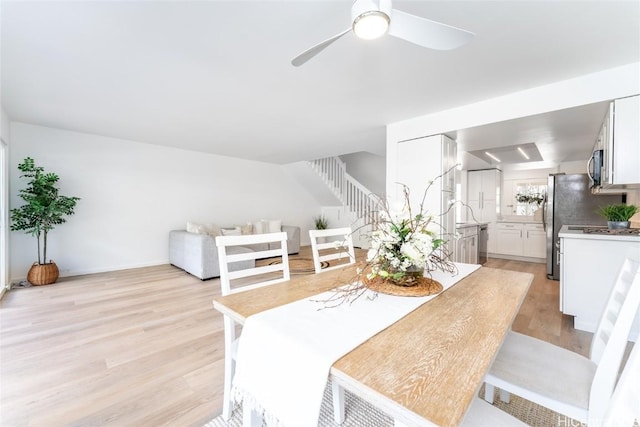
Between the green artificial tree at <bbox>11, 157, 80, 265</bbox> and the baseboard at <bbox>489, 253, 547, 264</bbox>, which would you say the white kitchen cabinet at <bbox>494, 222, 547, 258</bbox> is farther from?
the green artificial tree at <bbox>11, 157, 80, 265</bbox>

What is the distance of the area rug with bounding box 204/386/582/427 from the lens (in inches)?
56.7

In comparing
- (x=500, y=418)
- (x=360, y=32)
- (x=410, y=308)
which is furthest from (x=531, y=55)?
(x=500, y=418)

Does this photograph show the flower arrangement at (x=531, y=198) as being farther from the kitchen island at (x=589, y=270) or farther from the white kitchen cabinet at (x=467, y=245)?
the kitchen island at (x=589, y=270)

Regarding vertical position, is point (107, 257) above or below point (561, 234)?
below

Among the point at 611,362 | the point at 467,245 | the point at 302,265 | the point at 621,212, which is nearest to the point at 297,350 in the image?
the point at 611,362

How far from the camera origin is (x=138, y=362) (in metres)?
1.96

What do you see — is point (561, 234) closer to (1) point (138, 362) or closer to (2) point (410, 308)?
(2) point (410, 308)

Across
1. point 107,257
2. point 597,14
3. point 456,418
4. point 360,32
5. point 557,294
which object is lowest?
point 557,294

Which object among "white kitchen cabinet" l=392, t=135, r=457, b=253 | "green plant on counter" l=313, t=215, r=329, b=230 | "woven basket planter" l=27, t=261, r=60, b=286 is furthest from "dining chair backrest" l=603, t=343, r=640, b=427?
"green plant on counter" l=313, t=215, r=329, b=230

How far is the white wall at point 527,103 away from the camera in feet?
7.28

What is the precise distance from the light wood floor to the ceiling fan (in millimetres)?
2134

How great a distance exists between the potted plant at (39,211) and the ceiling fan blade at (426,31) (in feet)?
15.7

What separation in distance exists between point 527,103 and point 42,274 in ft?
20.7

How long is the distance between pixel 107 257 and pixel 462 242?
19.4 ft
